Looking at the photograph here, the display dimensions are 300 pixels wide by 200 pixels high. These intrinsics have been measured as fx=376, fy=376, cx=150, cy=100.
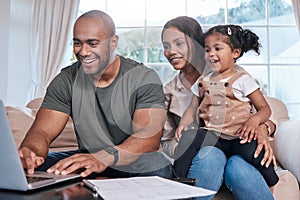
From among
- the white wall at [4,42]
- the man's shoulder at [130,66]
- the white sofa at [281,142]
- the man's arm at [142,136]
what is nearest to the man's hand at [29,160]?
the man's arm at [142,136]

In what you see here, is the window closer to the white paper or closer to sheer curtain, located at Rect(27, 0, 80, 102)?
sheer curtain, located at Rect(27, 0, 80, 102)

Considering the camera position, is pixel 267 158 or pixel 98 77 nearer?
pixel 267 158

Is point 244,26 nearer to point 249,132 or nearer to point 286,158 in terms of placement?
point 286,158

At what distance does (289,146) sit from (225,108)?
479 mm

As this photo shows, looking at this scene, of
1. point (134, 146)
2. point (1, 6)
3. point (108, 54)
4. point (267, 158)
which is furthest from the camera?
point (1, 6)

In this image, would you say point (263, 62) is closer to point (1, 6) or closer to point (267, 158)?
point (267, 158)

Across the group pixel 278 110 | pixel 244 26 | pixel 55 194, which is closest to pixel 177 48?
pixel 278 110

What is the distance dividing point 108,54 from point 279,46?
2202 millimetres

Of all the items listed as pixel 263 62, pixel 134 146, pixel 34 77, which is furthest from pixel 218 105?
pixel 34 77

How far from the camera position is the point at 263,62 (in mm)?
3324

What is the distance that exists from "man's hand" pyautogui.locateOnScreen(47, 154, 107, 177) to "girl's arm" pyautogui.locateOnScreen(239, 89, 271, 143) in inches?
24.6

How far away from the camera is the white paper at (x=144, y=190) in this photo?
82cm

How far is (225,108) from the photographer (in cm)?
165

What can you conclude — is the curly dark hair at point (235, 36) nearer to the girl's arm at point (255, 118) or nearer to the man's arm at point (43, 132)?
the girl's arm at point (255, 118)
